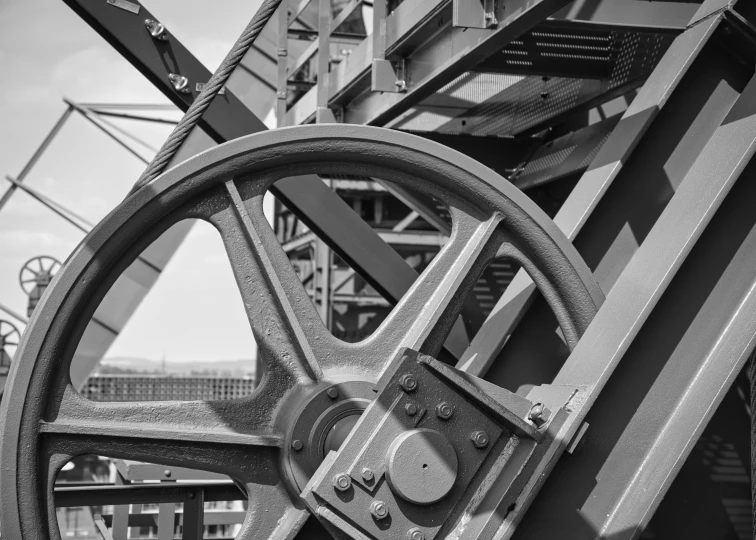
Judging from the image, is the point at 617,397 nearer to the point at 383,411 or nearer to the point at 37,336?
the point at 383,411

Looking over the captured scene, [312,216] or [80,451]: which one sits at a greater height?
[312,216]

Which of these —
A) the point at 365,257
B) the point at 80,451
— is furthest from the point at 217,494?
the point at 80,451

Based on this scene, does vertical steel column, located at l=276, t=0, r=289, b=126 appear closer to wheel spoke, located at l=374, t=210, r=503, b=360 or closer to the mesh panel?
the mesh panel

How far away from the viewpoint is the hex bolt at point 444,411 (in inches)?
86.8

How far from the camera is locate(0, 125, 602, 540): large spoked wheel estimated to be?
2287 mm

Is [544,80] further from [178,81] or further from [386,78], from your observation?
[178,81]

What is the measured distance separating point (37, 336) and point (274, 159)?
2.72 ft

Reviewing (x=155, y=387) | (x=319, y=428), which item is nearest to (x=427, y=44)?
(x=319, y=428)

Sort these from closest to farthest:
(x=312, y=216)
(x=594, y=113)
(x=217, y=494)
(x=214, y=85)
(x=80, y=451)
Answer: (x=80, y=451) → (x=214, y=85) → (x=312, y=216) → (x=594, y=113) → (x=217, y=494)

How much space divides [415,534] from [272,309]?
853mm

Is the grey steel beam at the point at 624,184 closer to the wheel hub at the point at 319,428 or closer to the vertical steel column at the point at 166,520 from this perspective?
the wheel hub at the point at 319,428

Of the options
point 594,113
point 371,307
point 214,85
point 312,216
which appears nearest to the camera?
point 214,85

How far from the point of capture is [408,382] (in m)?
2.19

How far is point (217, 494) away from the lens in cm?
463
